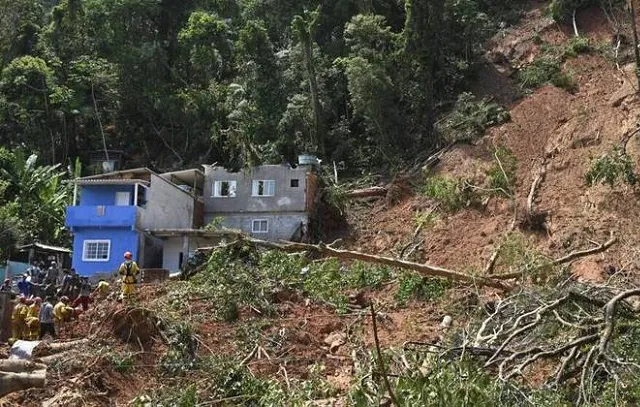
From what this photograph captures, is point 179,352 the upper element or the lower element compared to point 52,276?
lower

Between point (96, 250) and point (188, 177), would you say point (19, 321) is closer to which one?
point (96, 250)

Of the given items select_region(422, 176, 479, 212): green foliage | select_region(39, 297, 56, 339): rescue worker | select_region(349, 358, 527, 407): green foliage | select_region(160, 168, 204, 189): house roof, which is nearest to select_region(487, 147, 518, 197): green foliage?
select_region(422, 176, 479, 212): green foliage

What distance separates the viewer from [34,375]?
32.6 feet

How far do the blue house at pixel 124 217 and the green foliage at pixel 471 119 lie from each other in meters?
8.01

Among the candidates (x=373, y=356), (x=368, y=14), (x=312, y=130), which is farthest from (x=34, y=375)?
(x=368, y=14)

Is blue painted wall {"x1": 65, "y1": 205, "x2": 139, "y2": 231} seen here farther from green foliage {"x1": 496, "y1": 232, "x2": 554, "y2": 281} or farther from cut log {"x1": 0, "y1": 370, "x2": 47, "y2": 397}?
cut log {"x1": 0, "y1": 370, "x2": 47, "y2": 397}

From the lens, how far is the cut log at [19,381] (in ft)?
31.6

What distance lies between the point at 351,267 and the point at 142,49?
17.4m

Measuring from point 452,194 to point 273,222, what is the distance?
5495 mm

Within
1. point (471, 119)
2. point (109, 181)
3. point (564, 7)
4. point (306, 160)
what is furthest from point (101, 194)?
point (564, 7)

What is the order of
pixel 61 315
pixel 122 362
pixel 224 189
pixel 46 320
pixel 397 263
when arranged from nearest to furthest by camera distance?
pixel 122 362, pixel 397 263, pixel 46 320, pixel 61 315, pixel 224 189

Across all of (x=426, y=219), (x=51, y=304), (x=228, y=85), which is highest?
(x=228, y=85)

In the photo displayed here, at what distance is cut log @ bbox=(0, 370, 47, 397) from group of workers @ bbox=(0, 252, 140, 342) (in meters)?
2.13

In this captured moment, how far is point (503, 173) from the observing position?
19641 mm
